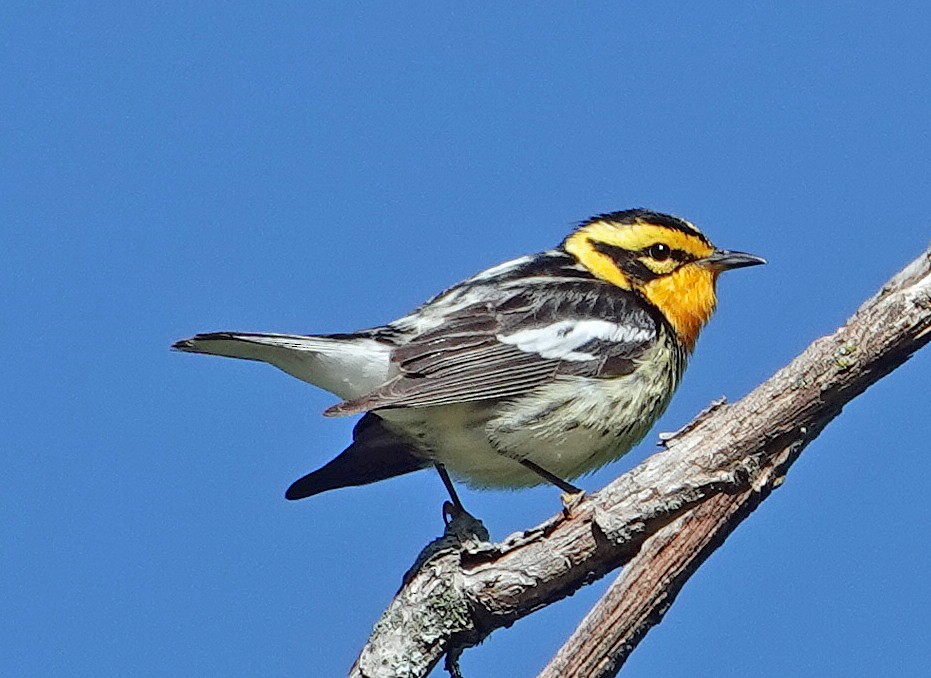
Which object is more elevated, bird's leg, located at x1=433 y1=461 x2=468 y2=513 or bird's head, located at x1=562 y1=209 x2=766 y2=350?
bird's head, located at x1=562 y1=209 x2=766 y2=350

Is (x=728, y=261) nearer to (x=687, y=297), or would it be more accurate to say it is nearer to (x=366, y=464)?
(x=687, y=297)

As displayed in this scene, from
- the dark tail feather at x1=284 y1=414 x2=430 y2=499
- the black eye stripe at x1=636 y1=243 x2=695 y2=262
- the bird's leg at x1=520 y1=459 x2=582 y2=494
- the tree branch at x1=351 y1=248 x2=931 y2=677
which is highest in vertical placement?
the black eye stripe at x1=636 y1=243 x2=695 y2=262

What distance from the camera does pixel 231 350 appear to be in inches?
236

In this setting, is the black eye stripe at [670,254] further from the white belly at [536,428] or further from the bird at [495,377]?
the white belly at [536,428]

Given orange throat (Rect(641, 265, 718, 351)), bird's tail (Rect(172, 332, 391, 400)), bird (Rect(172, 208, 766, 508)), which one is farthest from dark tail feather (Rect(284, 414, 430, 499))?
orange throat (Rect(641, 265, 718, 351))

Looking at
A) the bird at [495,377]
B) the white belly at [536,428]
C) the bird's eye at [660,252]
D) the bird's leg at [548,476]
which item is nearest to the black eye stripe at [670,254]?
the bird's eye at [660,252]

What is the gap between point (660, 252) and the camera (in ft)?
23.7

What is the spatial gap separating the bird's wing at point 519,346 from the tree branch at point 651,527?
3.36ft

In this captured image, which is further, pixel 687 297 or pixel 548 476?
pixel 687 297

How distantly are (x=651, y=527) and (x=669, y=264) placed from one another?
9.13 feet

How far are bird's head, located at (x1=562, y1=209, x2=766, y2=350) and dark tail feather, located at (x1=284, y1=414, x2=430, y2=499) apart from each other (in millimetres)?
1626

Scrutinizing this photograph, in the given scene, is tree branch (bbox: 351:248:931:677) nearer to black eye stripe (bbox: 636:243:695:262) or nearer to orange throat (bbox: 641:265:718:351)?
orange throat (bbox: 641:265:718:351)

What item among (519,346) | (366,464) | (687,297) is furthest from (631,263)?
(366,464)

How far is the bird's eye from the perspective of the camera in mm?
7223
